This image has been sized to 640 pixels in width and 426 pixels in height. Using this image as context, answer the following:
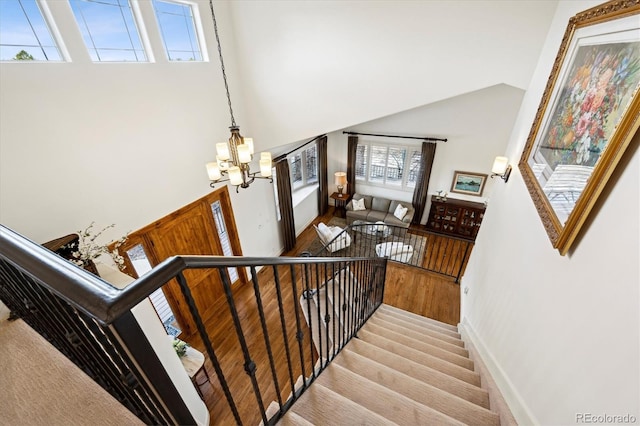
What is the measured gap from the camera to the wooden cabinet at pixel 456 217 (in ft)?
20.7

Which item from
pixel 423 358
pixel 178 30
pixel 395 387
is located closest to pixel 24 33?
pixel 178 30

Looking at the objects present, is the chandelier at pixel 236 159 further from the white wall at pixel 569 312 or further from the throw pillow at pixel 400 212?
the throw pillow at pixel 400 212

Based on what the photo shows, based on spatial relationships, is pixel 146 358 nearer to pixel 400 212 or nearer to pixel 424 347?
pixel 424 347

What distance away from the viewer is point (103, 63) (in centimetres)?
255

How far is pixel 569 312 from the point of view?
1.27 meters

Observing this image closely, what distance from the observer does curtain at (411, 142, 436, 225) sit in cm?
643

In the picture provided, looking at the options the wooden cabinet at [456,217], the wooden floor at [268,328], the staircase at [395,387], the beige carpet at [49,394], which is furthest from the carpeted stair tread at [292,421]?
the wooden cabinet at [456,217]

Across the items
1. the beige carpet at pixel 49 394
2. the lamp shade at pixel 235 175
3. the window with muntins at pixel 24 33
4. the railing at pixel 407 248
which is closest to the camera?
the beige carpet at pixel 49 394

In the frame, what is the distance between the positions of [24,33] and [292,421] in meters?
3.40

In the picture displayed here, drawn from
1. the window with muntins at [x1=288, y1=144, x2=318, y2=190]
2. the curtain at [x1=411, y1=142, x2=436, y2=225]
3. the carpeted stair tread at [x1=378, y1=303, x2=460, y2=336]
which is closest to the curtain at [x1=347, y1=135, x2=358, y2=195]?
the window with muntins at [x1=288, y1=144, x2=318, y2=190]

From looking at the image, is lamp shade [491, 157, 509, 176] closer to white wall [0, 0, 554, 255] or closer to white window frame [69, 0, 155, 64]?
white wall [0, 0, 554, 255]

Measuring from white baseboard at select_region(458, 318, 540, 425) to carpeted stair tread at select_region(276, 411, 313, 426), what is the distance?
3.87 ft

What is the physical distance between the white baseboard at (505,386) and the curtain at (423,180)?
4.53 meters

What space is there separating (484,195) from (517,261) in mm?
5015
